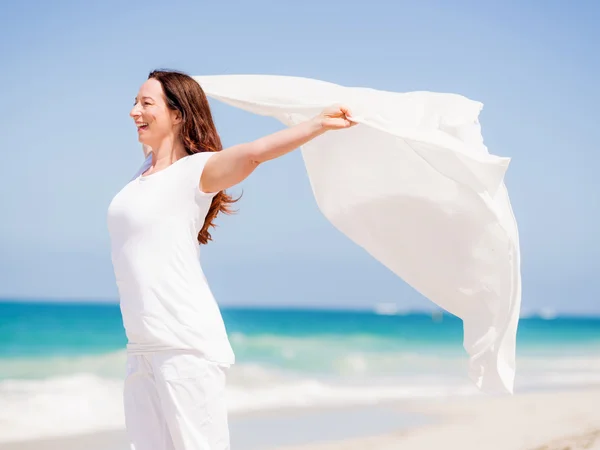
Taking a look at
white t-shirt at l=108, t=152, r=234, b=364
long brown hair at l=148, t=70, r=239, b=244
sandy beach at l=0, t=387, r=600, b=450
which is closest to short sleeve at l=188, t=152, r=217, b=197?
white t-shirt at l=108, t=152, r=234, b=364

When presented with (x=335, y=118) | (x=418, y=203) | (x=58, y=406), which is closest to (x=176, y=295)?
(x=335, y=118)

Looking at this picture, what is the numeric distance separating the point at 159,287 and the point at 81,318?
94.7ft

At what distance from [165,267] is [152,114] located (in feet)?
1.88

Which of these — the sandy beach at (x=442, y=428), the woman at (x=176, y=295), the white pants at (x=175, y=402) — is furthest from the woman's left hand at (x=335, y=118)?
the sandy beach at (x=442, y=428)

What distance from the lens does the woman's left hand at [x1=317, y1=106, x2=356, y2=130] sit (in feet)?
9.27

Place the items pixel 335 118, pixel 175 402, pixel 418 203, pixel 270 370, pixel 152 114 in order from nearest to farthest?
pixel 175 402 < pixel 335 118 < pixel 152 114 < pixel 418 203 < pixel 270 370

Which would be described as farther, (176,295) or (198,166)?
(198,166)

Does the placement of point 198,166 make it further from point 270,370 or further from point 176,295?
point 270,370

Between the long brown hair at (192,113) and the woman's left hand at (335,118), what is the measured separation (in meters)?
0.48

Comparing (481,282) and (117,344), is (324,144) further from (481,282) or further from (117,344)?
(117,344)

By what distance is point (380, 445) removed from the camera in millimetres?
7082

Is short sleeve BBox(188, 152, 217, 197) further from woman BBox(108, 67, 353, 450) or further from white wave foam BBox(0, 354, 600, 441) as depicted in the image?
white wave foam BBox(0, 354, 600, 441)

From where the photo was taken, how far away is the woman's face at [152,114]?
3002 mm

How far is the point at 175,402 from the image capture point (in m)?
2.72
